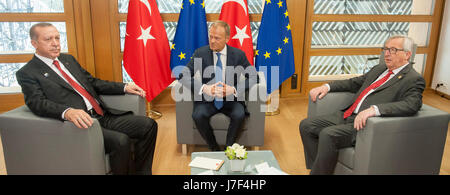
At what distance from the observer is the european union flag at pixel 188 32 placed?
3727mm

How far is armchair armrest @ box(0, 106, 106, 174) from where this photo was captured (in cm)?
204

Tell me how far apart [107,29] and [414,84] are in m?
3.19

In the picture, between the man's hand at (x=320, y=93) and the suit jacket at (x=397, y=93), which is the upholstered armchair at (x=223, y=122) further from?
the suit jacket at (x=397, y=93)

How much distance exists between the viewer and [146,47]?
→ 3707mm

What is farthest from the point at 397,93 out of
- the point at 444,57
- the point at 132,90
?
the point at 444,57

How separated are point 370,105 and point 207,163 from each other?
1243 mm

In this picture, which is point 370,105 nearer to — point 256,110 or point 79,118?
point 256,110

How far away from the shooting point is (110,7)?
3.91 metres

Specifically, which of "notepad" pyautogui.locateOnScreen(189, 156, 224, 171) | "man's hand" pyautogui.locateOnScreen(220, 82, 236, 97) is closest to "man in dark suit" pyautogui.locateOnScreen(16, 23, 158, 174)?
"notepad" pyautogui.locateOnScreen(189, 156, 224, 171)

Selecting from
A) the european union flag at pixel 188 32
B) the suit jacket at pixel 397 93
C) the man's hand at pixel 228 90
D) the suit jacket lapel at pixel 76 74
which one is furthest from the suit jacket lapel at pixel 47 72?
the suit jacket at pixel 397 93
